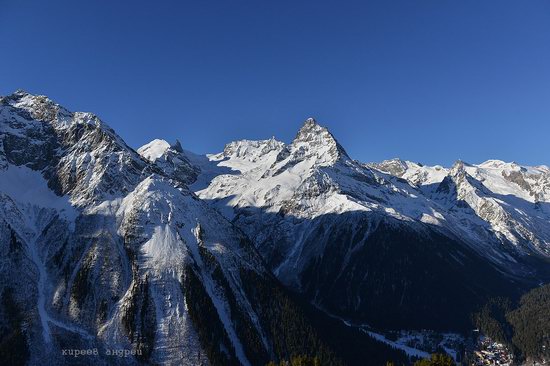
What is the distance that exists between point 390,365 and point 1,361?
142480 millimetres

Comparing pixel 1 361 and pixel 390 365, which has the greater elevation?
pixel 390 365

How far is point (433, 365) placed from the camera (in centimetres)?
12069

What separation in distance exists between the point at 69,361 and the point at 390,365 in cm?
12730

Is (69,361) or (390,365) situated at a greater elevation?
(390,365)

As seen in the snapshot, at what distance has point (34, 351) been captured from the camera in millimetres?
197625

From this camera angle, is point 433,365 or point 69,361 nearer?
point 433,365

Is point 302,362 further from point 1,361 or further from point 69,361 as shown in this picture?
point 1,361

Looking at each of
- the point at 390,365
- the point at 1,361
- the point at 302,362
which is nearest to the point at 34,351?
the point at 1,361

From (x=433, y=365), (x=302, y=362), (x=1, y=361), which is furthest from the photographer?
(x=1, y=361)

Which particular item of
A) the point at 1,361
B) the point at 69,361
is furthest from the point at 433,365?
the point at 1,361

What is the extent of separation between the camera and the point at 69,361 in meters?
198

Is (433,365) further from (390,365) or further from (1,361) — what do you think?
(1,361)

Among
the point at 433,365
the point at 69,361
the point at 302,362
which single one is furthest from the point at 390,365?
the point at 69,361

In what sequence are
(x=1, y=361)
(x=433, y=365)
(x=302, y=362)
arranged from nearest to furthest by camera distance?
(x=433, y=365) < (x=302, y=362) < (x=1, y=361)
